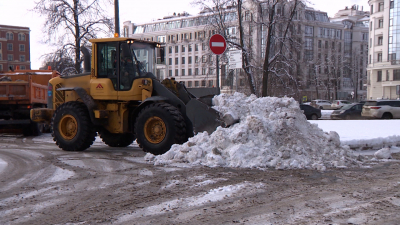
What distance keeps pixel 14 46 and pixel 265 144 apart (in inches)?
4365

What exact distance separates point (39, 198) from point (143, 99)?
4.63 meters

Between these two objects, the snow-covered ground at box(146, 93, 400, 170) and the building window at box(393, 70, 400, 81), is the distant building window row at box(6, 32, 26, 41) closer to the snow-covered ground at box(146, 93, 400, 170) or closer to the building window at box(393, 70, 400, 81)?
the building window at box(393, 70, 400, 81)

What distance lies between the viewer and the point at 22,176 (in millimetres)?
7426

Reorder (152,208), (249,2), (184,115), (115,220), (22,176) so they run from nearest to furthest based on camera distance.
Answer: (115,220)
(152,208)
(22,176)
(184,115)
(249,2)

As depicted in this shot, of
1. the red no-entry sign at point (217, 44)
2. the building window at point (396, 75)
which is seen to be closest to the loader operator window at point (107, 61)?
the red no-entry sign at point (217, 44)

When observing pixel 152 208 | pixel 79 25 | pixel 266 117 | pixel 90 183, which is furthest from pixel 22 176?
pixel 79 25

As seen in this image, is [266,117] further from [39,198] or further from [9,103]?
[9,103]

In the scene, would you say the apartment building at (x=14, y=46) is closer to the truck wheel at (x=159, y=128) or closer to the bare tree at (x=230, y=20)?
the bare tree at (x=230, y=20)

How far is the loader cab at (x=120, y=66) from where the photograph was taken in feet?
33.7

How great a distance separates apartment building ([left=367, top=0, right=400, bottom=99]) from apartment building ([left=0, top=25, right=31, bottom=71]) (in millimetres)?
80751

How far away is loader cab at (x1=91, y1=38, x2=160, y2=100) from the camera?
405 inches

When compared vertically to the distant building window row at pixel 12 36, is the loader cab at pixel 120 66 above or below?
below

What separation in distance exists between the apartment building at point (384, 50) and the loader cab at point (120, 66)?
62293 millimetres

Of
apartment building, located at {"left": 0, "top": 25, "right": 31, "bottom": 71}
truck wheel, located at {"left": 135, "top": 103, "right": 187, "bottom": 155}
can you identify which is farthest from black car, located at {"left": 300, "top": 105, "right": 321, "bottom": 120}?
apartment building, located at {"left": 0, "top": 25, "right": 31, "bottom": 71}
